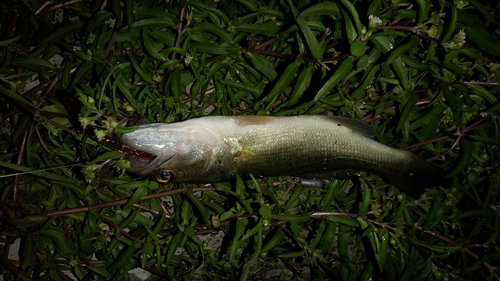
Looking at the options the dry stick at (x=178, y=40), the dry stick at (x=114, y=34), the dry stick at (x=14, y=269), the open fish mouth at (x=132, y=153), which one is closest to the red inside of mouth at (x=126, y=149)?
the open fish mouth at (x=132, y=153)

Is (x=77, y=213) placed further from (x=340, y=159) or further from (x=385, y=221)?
(x=385, y=221)

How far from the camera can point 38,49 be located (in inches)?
133

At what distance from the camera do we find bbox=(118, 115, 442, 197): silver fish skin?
2645 mm

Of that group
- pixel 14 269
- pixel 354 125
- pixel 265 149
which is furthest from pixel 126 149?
pixel 14 269

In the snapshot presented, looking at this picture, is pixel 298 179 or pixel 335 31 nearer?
pixel 335 31

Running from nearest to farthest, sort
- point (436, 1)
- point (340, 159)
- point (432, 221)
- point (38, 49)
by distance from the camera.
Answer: point (436, 1) → point (340, 159) → point (38, 49) → point (432, 221)

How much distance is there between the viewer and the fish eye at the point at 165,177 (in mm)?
2703

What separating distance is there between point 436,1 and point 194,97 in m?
2.23

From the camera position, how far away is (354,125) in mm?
3172

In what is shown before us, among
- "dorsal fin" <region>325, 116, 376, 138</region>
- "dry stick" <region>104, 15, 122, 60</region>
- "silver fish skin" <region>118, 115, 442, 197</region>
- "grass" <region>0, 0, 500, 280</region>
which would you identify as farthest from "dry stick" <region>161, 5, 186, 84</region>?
"dorsal fin" <region>325, 116, 376, 138</region>

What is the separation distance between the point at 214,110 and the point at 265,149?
0.82 meters

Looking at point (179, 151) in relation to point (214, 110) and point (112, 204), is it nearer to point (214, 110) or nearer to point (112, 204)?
point (214, 110)

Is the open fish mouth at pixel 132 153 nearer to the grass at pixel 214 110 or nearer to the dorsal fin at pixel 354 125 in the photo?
the grass at pixel 214 110

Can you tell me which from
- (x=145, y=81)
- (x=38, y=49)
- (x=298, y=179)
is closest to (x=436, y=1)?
(x=298, y=179)
